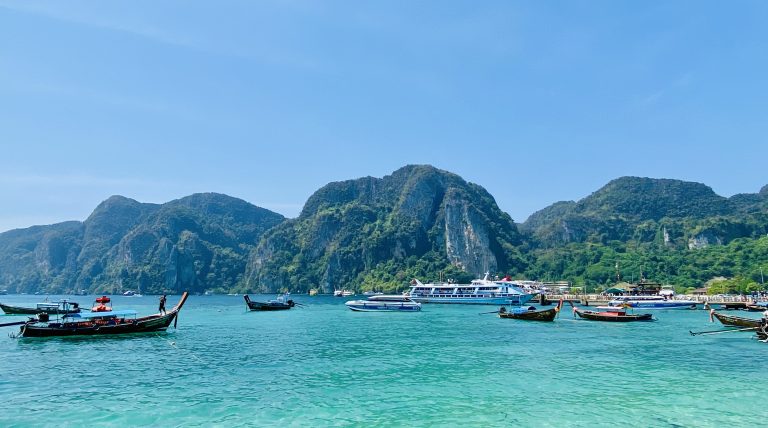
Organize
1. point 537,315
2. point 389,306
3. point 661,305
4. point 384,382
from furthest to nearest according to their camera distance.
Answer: point 661,305, point 389,306, point 537,315, point 384,382

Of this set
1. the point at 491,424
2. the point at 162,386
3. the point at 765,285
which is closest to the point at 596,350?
the point at 491,424

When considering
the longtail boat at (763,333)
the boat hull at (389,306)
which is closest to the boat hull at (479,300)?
the boat hull at (389,306)

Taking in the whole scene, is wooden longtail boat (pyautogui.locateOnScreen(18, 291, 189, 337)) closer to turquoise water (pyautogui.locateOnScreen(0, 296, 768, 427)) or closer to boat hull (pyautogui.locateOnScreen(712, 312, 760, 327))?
→ turquoise water (pyautogui.locateOnScreen(0, 296, 768, 427))

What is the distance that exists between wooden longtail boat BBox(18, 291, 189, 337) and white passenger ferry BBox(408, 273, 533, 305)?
79.1 m

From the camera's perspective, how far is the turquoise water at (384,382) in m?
18.7

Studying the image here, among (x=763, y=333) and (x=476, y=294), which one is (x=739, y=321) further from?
(x=476, y=294)

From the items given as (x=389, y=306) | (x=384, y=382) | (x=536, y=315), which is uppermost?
(x=536, y=315)

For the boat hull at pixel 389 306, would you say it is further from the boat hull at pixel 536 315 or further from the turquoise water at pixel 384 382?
the turquoise water at pixel 384 382

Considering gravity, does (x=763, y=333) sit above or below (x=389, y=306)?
above

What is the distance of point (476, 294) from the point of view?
12069 centimetres

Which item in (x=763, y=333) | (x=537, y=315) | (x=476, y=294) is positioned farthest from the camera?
(x=476, y=294)

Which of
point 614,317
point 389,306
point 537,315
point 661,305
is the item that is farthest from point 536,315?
point 661,305

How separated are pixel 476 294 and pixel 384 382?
99.3 meters

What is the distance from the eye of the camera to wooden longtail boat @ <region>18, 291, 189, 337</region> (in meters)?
43.8
